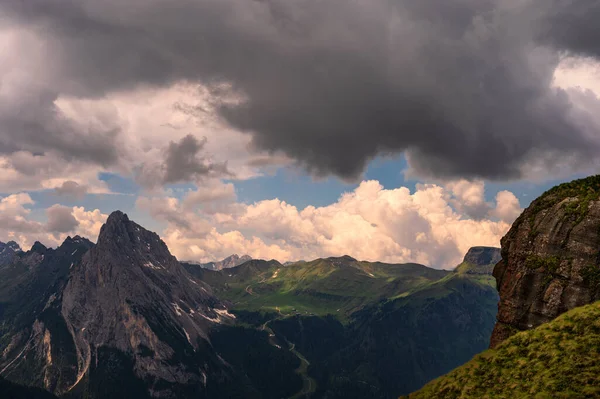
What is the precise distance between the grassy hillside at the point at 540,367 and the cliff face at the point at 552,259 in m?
10.2

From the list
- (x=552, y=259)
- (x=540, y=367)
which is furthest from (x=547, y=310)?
(x=540, y=367)

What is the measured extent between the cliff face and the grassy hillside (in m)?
10.2

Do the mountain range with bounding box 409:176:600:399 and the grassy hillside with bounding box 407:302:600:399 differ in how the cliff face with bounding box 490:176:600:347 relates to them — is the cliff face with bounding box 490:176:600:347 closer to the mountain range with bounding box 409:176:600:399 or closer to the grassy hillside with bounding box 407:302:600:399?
the mountain range with bounding box 409:176:600:399

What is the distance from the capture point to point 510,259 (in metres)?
105

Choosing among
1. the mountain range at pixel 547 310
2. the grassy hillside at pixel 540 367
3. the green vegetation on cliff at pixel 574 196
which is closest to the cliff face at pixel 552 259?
the green vegetation on cliff at pixel 574 196

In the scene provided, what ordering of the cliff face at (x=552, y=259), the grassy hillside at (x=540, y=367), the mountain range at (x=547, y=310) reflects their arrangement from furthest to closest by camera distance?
the cliff face at (x=552, y=259) < the mountain range at (x=547, y=310) < the grassy hillside at (x=540, y=367)

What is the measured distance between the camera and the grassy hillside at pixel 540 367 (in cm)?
6594

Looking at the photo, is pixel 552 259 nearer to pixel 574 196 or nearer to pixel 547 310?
pixel 547 310

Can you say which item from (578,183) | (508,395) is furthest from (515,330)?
(578,183)

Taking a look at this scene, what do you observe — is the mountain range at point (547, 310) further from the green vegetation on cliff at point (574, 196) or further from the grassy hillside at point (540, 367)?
the grassy hillside at point (540, 367)

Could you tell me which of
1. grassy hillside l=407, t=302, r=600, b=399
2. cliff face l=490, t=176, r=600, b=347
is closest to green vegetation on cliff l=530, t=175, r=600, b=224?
cliff face l=490, t=176, r=600, b=347

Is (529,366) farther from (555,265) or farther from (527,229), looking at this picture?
(527,229)

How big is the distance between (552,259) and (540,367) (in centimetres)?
3014

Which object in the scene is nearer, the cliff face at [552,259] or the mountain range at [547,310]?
the mountain range at [547,310]
